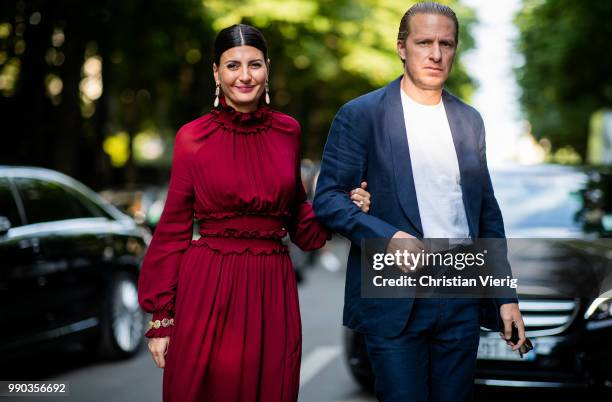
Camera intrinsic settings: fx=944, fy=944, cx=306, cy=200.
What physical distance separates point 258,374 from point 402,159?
893mm

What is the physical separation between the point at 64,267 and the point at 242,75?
4.16m

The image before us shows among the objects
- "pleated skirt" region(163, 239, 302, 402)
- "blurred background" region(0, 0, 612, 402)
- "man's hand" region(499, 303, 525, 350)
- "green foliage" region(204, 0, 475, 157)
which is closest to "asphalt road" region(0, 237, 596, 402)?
"blurred background" region(0, 0, 612, 402)

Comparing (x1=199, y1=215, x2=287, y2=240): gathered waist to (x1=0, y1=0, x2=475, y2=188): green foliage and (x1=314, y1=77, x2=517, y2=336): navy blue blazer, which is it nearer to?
(x1=314, y1=77, x2=517, y2=336): navy blue blazer

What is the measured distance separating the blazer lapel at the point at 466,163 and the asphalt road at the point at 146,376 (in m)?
2.51

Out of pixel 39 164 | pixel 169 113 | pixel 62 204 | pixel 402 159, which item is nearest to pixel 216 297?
pixel 402 159

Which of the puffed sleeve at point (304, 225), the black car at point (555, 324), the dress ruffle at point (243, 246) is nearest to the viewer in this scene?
the dress ruffle at point (243, 246)

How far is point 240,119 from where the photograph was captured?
3379 mm

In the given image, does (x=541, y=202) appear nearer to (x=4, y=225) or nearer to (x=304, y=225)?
(x=4, y=225)

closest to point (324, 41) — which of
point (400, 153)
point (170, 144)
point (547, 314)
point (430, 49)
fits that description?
point (170, 144)

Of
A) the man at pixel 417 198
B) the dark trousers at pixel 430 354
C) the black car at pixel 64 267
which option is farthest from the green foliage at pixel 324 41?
the dark trousers at pixel 430 354

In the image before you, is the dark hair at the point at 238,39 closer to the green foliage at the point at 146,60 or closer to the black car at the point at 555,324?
the black car at the point at 555,324

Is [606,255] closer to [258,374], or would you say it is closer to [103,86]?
[258,374]

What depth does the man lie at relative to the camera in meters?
3.15

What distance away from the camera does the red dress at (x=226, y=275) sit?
10.7ft
